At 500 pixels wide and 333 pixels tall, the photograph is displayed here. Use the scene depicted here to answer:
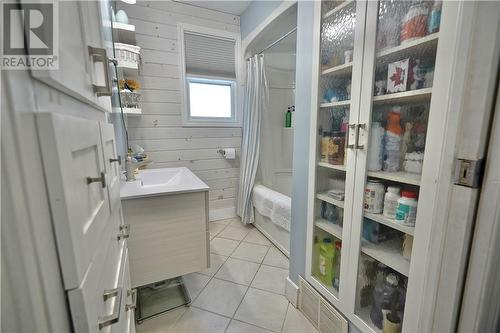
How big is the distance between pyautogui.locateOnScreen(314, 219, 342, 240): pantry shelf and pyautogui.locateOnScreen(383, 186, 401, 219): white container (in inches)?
12.7

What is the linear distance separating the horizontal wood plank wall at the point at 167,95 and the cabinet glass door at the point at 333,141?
1.68 metres

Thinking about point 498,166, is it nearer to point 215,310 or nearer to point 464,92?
point 464,92

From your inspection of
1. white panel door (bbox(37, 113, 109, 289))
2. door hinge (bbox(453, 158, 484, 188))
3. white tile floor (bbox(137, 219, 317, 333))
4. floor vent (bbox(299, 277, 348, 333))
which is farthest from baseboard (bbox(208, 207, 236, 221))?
door hinge (bbox(453, 158, 484, 188))

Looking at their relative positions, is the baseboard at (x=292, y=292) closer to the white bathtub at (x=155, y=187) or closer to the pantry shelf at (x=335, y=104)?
the white bathtub at (x=155, y=187)

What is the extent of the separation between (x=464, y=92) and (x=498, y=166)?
22 cm

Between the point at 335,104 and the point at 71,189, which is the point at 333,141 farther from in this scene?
the point at 71,189

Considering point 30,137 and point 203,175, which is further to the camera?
point 203,175

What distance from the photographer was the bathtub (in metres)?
2.12

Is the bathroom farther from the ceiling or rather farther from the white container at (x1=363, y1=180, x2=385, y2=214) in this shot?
the ceiling

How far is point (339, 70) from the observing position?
1.16 metres

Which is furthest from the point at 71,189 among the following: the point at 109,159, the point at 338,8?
the point at 338,8

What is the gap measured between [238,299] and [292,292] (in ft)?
1.29

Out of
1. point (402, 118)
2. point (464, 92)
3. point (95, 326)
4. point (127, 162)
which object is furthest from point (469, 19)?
point (127, 162)

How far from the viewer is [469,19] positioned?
24.1 inches
